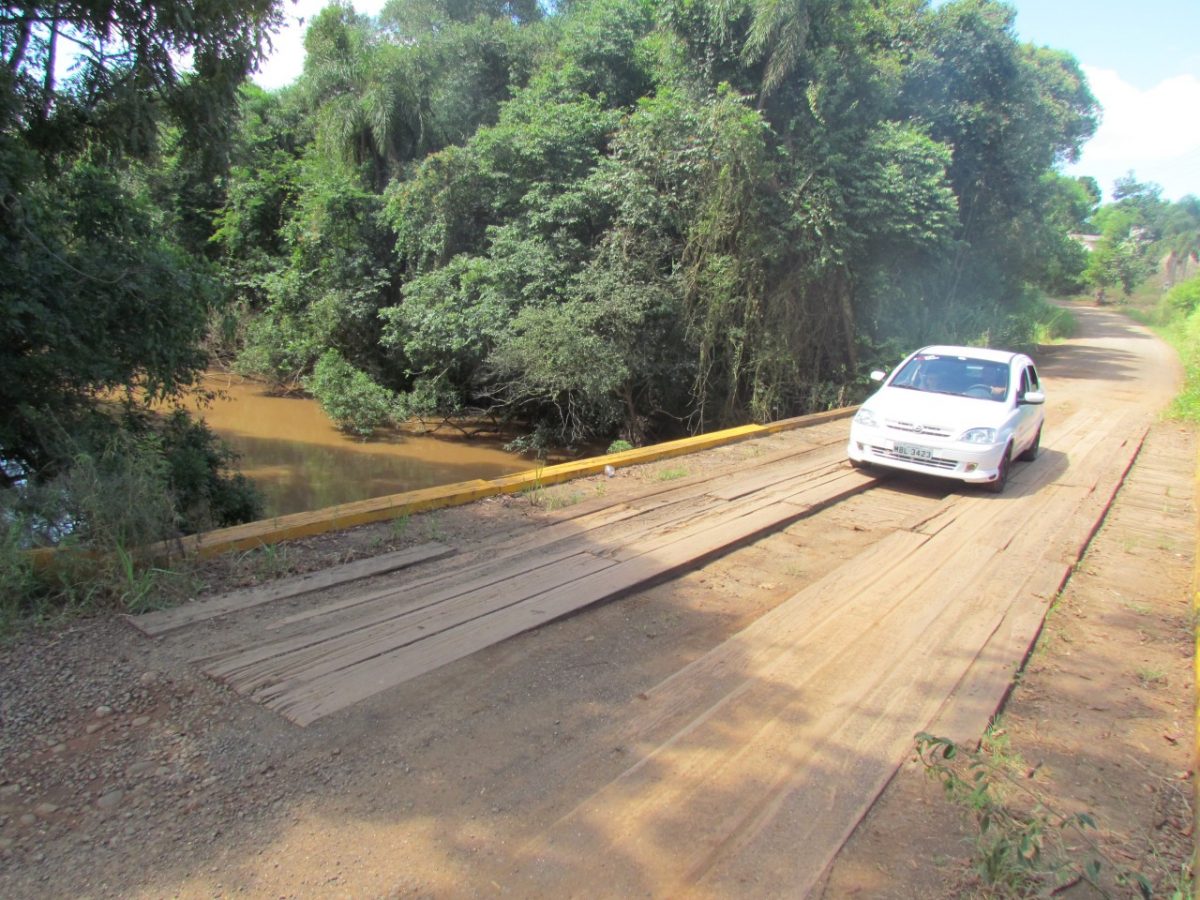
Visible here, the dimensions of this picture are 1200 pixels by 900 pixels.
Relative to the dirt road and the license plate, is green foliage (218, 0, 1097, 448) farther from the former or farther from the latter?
the dirt road

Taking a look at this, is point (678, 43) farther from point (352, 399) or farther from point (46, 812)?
point (46, 812)

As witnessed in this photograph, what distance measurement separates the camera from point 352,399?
58.1 ft

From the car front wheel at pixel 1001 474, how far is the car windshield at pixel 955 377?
0.72 metres

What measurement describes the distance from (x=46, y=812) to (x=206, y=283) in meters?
7.14

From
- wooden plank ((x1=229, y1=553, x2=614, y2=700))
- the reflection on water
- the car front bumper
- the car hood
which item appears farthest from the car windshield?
the reflection on water

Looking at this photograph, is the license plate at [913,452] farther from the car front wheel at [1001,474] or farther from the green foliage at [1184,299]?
the green foliage at [1184,299]

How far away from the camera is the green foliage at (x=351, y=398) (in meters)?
17.8

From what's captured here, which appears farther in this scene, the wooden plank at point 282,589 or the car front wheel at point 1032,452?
the car front wheel at point 1032,452

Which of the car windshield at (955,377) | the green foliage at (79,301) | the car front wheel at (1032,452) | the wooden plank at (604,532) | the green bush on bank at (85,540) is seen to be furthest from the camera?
the car front wheel at (1032,452)

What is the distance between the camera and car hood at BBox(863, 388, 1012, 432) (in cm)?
857

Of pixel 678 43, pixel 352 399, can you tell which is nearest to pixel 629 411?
pixel 352 399

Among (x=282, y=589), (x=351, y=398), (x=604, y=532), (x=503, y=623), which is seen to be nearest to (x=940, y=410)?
(x=604, y=532)

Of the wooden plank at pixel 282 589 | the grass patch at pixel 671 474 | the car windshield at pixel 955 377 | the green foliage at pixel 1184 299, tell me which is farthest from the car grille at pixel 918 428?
the green foliage at pixel 1184 299

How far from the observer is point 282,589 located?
196 inches
